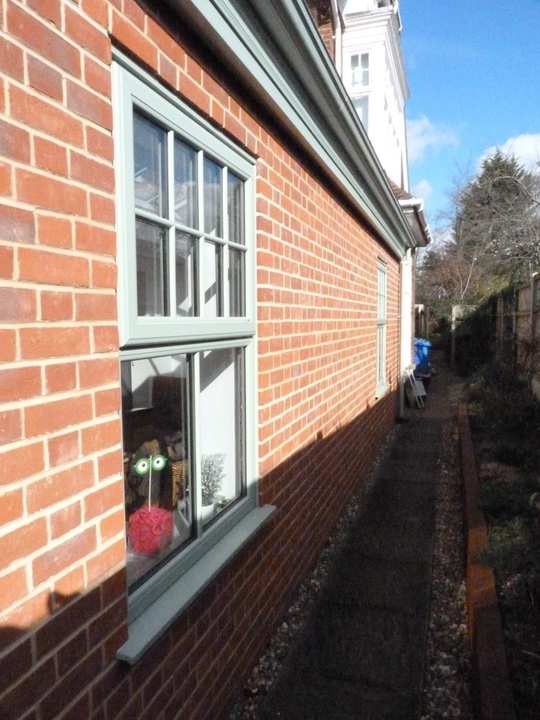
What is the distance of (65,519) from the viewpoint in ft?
5.11

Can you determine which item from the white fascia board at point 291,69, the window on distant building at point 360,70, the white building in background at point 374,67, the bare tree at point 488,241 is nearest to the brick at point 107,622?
the white fascia board at point 291,69

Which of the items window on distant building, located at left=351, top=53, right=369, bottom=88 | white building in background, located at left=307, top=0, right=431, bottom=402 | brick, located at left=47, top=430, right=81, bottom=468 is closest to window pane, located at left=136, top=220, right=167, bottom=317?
brick, located at left=47, top=430, right=81, bottom=468

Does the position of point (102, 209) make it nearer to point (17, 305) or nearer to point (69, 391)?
point (17, 305)

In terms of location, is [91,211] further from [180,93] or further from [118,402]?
[180,93]

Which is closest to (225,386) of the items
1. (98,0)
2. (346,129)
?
(98,0)

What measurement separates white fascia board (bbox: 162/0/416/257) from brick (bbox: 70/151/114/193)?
86 cm

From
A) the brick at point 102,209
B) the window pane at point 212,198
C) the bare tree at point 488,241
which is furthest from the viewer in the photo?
the bare tree at point 488,241

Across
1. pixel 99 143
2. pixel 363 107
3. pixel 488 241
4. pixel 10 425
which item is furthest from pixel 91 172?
pixel 488 241

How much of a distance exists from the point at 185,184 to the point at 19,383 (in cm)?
128

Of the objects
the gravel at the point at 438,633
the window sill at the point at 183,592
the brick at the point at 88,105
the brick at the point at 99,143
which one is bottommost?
the gravel at the point at 438,633

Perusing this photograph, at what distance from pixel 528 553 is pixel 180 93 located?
3.24 m

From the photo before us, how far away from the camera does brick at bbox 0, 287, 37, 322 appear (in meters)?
1.35

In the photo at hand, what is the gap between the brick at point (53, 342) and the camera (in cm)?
142

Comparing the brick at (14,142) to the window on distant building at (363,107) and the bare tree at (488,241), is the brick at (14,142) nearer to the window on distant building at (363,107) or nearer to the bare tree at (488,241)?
the window on distant building at (363,107)
